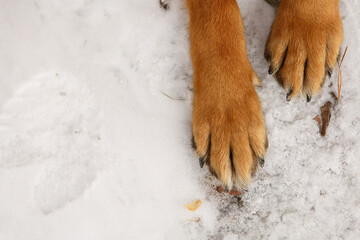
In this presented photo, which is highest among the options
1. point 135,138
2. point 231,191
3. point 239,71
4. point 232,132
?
point 239,71

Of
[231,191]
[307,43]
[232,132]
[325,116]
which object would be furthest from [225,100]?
[325,116]

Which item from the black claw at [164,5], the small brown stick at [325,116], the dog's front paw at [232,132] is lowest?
the small brown stick at [325,116]

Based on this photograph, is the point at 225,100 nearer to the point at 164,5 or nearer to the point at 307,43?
the point at 307,43

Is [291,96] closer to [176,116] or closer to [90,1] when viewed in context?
[176,116]

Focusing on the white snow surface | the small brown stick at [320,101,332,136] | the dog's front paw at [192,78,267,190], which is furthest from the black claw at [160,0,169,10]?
the small brown stick at [320,101,332,136]

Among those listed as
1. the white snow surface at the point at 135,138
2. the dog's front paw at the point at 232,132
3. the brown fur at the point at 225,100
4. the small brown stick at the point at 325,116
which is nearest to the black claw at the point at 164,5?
the white snow surface at the point at 135,138

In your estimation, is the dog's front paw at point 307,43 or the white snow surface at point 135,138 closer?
the dog's front paw at point 307,43

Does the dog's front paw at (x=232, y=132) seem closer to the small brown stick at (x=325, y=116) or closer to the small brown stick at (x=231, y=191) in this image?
the small brown stick at (x=231, y=191)
